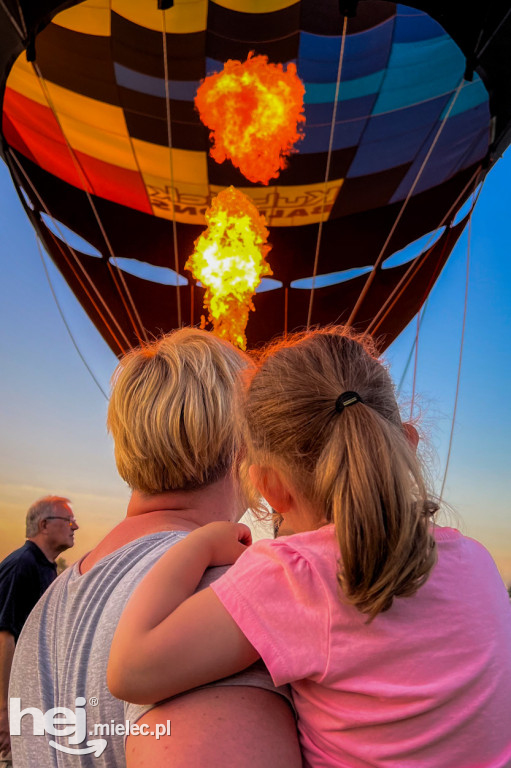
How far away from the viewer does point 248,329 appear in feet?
21.6

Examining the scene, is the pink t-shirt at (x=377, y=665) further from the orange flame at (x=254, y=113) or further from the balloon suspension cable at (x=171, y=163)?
the orange flame at (x=254, y=113)

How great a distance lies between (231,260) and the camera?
6035mm

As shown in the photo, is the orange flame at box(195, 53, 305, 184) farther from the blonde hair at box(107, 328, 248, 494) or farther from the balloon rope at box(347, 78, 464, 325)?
the blonde hair at box(107, 328, 248, 494)

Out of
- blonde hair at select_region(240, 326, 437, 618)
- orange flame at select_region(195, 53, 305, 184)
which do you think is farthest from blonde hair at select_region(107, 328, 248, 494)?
orange flame at select_region(195, 53, 305, 184)

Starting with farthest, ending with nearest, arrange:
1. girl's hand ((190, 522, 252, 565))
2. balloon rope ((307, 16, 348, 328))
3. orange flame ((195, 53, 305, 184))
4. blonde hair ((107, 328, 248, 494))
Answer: orange flame ((195, 53, 305, 184)) → balloon rope ((307, 16, 348, 328)) → blonde hair ((107, 328, 248, 494)) → girl's hand ((190, 522, 252, 565))

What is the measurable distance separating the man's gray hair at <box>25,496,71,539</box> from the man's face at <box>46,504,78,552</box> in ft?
0.05

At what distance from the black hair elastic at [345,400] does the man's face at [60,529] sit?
2.73m

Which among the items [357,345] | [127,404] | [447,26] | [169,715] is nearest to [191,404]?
[127,404]

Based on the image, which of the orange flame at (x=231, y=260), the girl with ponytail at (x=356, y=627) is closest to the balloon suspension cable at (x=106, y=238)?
the orange flame at (x=231, y=260)

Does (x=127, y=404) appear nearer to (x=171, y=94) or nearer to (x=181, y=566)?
(x=181, y=566)

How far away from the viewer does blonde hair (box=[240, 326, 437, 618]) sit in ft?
2.41

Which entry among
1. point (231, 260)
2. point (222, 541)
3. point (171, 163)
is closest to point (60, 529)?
point (222, 541)

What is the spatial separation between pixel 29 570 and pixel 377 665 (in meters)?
2.56

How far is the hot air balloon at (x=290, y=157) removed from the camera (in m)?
5.47
